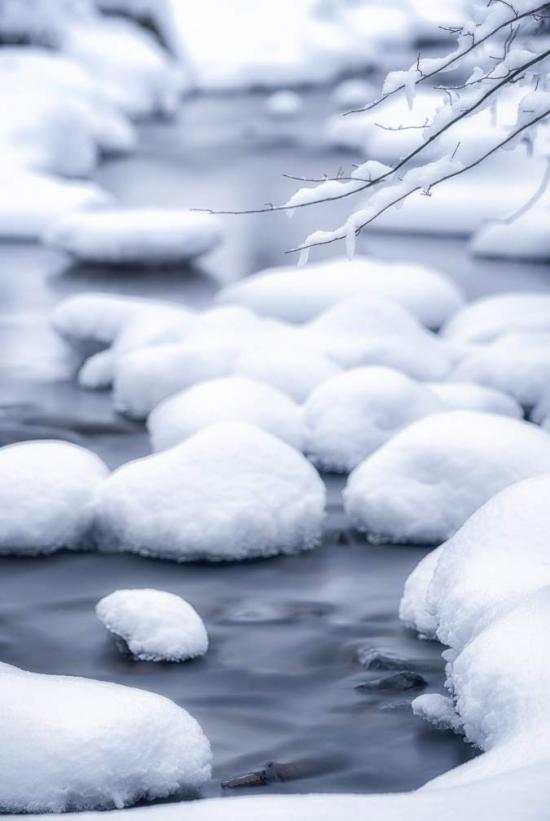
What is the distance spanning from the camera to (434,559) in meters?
4.36

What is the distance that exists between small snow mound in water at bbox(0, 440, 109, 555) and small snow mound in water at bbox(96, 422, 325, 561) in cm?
9

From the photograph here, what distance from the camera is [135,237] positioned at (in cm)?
1100

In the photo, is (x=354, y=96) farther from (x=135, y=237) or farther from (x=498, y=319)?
(x=498, y=319)

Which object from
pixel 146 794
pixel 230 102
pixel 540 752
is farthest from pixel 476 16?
pixel 230 102

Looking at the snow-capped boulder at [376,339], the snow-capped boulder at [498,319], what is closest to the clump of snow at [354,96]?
the snow-capped boulder at [498,319]

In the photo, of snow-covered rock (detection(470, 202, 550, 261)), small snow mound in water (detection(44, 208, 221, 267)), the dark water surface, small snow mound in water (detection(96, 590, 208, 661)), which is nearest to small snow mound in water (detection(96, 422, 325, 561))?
the dark water surface

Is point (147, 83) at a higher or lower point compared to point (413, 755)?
higher

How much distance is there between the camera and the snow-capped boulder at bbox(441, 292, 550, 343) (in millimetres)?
8242

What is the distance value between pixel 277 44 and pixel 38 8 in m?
10.7

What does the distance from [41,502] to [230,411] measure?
50.1 inches

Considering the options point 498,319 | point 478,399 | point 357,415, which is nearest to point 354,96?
point 498,319

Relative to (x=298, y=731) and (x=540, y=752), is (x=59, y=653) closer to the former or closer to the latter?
(x=298, y=731)

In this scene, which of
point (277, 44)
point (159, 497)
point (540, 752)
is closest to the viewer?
point (540, 752)

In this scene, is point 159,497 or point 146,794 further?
point 159,497
